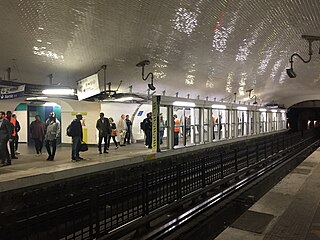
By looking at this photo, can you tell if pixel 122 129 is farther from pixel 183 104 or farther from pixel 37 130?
pixel 37 130

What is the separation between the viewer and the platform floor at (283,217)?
381 cm

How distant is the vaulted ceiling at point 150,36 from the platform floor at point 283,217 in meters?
3.46

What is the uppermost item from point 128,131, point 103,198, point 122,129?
point 122,129

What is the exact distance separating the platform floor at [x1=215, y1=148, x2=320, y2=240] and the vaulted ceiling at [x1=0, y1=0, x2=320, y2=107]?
3464mm

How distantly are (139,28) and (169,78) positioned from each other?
195 inches

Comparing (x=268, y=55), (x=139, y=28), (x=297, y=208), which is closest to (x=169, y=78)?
(x=268, y=55)

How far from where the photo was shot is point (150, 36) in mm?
6359

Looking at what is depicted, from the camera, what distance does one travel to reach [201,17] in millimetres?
5594

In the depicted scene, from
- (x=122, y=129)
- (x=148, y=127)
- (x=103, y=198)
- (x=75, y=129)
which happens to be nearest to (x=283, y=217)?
(x=103, y=198)

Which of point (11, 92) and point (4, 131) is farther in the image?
point (11, 92)

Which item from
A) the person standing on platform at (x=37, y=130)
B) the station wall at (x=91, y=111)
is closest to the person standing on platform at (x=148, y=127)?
the station wall at (x=91, y=111)

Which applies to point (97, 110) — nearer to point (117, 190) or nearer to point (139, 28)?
point (139, 28)

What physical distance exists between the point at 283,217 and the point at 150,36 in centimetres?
442

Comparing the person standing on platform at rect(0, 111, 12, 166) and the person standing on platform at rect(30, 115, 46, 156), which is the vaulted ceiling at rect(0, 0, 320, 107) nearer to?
the person standing on platform at rect(0, 111, 12, 166)
